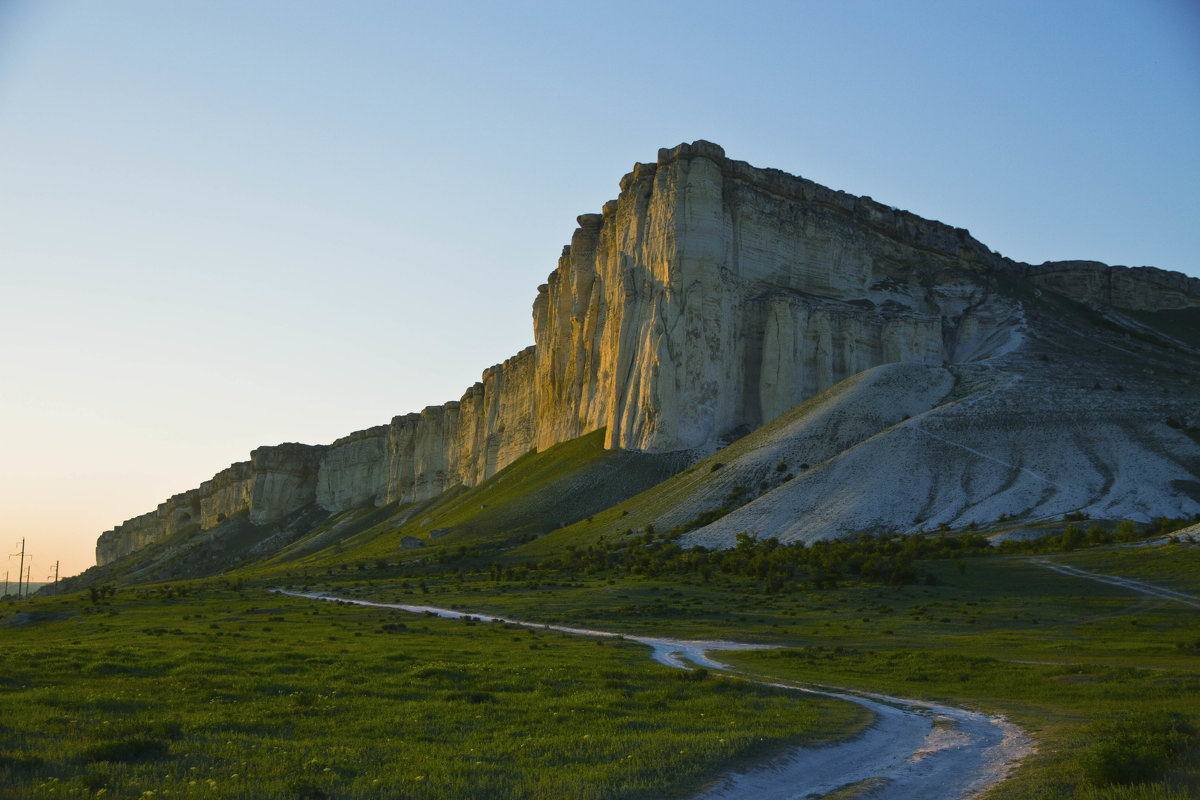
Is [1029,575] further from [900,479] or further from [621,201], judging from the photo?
[621,201]

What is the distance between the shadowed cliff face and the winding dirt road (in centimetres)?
8717

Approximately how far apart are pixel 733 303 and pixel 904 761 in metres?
100

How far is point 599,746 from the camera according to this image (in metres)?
15.4

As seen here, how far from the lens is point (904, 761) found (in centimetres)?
1598

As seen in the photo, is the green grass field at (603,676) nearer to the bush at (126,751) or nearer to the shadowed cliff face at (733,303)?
the bush at (126,751)

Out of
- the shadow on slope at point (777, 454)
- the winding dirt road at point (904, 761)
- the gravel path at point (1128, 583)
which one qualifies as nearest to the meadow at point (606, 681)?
the winding dirt road at point (904, 761)

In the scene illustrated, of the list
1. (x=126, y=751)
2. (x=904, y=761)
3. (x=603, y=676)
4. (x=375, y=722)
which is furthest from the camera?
(x=603, y=676)

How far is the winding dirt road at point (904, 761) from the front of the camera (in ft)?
45.8

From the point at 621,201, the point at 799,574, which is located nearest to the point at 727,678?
the point at 799,574

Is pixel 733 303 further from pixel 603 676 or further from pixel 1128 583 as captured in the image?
pixel 603 676

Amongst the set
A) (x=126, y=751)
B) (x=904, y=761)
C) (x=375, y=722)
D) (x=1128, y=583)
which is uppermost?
(x=1128, y=583)

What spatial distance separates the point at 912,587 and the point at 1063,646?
60.5 ft

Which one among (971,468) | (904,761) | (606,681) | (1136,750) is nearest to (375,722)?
(606,681)

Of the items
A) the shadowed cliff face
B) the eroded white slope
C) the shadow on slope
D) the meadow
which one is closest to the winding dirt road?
the meadow
